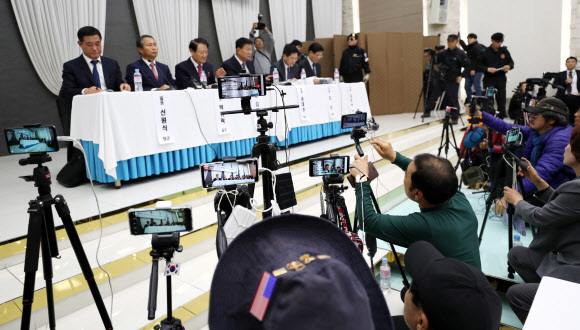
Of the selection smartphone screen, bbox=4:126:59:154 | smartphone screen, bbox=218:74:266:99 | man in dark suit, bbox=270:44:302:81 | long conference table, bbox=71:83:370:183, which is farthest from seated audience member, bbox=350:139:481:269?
man in dark suit, bbox=270:44:302:81

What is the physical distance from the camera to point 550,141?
242 centimetres

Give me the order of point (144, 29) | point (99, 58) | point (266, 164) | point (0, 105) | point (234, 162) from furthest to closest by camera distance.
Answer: point (144, 29), point (0, 105), point (99, 58), point (266, 164), point (234, 162)

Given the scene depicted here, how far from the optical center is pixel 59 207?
1430 millimetres

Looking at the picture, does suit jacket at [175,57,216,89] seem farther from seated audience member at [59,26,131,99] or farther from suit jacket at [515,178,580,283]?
suit jacket at [515,178,580,283]

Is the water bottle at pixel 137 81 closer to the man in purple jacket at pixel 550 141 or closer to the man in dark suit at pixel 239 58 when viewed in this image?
the man in dark suit at pixel 239 58

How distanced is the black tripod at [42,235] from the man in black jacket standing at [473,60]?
733 cm

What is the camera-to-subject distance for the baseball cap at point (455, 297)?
835mm

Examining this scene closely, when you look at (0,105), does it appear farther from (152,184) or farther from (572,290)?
(572,290)

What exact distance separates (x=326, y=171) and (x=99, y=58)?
2.77 m

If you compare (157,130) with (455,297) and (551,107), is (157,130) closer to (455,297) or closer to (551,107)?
(455,297)

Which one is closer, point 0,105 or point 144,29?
point 0,105

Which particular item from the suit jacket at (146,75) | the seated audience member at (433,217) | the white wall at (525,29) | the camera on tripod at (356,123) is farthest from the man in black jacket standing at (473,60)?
the seated audience member at (433,217)

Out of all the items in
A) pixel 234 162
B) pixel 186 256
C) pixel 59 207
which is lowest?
pixel 186 256

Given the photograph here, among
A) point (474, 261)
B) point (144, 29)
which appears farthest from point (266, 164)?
point (144, 29)
